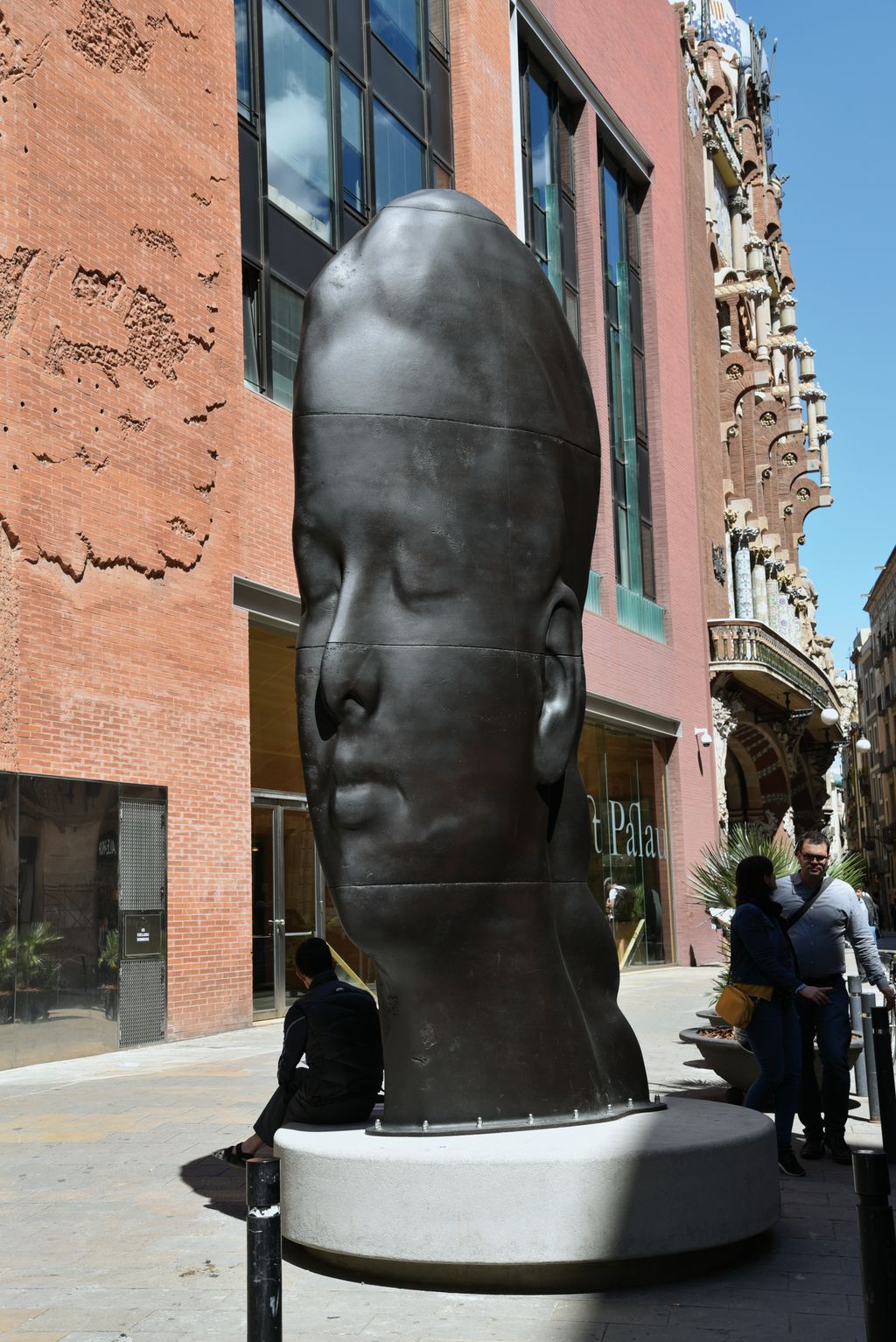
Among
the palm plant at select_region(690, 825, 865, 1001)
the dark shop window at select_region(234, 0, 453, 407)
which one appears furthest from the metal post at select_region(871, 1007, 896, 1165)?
the dark shop window at select_region(234, 0, 453, 407)

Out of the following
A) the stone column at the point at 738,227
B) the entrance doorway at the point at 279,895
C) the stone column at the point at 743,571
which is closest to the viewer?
the entrance doorway at the point at 279,895

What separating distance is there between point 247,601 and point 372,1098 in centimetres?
1014

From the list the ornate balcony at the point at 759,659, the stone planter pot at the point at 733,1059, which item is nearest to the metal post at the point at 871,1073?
the stone planter pot at the point at 733,1059

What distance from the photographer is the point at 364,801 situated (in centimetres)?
616

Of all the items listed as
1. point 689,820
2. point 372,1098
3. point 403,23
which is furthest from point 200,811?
point 689,820

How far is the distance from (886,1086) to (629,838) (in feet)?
65.1

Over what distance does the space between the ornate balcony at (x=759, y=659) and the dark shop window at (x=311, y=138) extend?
44.8 feet

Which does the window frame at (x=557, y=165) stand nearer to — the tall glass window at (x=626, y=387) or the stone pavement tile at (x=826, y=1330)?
the tall glass window at (x=626, y=387)

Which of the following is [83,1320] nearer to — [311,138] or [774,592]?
[311,138]

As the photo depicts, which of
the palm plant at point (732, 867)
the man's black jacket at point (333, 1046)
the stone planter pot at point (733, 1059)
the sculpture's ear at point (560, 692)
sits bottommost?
the stone planter pot at point (733, 1059)

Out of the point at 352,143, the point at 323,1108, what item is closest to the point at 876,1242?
the point at 323,1108

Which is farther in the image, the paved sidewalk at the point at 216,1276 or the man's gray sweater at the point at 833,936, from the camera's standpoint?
the man's gray sweater at the point at 833,936

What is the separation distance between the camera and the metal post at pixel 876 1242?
3750mm

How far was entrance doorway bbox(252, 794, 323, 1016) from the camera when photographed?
1655 centimetres
